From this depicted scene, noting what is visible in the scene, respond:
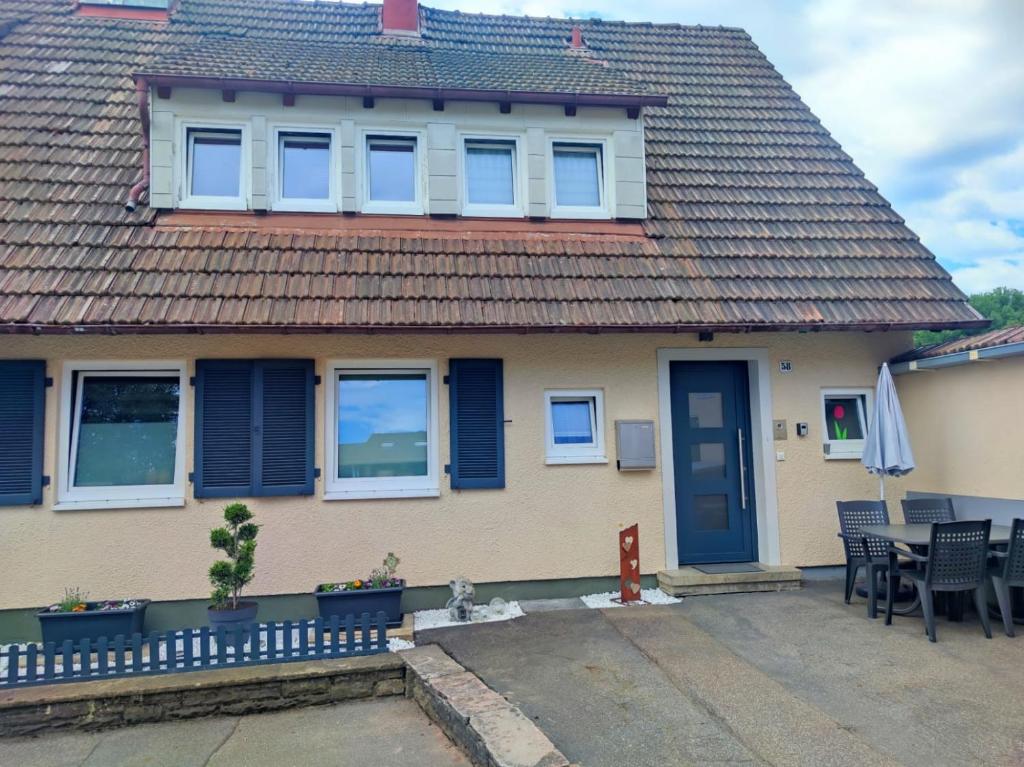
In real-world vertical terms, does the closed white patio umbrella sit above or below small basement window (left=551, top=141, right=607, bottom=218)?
below

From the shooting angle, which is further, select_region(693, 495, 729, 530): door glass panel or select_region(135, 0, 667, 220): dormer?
select_region(693, 495, 729, 530): door glass panel

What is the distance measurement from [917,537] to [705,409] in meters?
2.65

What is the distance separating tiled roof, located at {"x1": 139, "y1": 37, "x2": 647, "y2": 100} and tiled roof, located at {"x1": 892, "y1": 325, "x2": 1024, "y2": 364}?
4.47 m

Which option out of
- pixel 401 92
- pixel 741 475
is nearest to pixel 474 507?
pixel 741 475

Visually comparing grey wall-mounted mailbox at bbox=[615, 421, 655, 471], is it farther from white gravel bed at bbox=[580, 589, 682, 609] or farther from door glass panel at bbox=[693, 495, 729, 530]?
white gravel bed at bbox=[580, 589, 682, 609]

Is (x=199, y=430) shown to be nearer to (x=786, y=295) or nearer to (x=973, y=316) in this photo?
(x=786, y=295)

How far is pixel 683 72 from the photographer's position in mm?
10422

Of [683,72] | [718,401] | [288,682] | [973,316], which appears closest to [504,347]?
[718,401]

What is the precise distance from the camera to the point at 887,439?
6.84 m

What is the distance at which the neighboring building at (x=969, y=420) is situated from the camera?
640 cm

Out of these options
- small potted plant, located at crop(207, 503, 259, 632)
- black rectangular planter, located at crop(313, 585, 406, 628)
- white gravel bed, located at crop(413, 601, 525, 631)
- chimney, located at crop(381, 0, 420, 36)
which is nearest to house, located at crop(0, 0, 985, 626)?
white gravel bed, located at crop(413, 601, 525, 631)

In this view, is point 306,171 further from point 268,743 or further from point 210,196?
point 268,743

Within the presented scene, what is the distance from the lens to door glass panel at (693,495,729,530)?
7781 millimetres

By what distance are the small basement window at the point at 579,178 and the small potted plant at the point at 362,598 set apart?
482 cm
